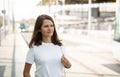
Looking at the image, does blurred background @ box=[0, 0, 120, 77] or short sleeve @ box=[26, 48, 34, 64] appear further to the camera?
blurred background @ box=[0, 0, 120, 77]

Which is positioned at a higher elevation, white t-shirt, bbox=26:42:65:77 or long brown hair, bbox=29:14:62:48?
long brown hair, bbox=29:14:62:48

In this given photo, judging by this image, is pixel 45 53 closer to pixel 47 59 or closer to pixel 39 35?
pixel 47 59

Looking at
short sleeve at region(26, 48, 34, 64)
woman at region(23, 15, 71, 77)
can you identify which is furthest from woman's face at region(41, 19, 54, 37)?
short sleeve at region(26, 48, 34, 64)

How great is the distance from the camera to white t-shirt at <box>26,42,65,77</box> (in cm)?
261

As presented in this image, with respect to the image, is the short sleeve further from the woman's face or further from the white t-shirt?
the woman's face

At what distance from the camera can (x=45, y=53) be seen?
2621 millimetres

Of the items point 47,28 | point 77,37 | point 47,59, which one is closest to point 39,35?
point 47,28

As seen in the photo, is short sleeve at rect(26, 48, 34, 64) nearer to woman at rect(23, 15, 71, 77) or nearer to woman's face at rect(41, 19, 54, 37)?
woman at rect(23, 15, 71, 77)

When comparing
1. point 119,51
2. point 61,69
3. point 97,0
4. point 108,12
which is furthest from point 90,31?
point 61,69

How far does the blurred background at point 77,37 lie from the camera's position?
10046 mm

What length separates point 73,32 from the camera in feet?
129

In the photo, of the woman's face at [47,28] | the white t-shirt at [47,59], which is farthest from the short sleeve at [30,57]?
the woman's face at [47,28]

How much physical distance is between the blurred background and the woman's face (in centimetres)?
392

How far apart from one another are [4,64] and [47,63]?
802cm
